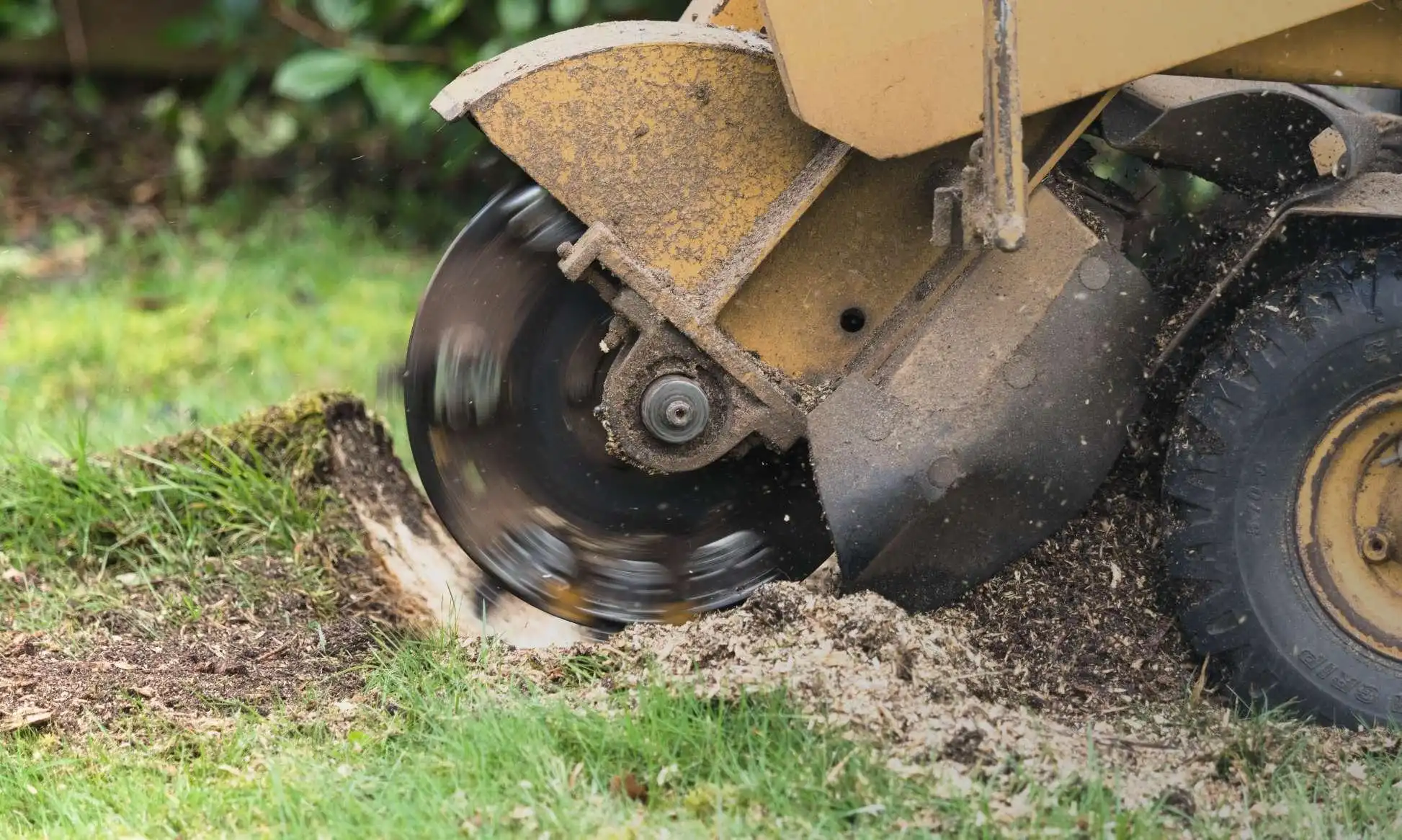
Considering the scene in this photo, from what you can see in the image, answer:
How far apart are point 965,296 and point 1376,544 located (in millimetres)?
924

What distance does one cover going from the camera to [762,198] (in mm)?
3100

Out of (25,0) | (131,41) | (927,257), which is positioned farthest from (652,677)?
(131,41)

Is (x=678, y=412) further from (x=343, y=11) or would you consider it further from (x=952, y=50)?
(x=343, y=11)

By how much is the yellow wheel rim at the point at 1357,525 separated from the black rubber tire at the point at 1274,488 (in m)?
0.02

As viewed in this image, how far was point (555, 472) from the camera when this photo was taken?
338 cm

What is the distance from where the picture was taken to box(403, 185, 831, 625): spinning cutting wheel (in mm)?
3295

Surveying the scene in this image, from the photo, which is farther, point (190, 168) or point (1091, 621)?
point (190, 168)

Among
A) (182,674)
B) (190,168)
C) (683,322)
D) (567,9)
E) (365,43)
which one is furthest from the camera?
(190,168)

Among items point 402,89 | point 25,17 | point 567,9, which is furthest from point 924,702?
point 25,17

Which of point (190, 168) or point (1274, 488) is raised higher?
point (1274, 488)

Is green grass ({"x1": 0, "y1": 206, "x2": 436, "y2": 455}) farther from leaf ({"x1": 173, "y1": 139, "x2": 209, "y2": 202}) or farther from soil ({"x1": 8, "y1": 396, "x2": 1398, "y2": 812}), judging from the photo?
soil ({"x1": 8, "y1": 396, "x2": 1398, "y2": 812})

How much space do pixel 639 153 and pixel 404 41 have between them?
11.7 ft

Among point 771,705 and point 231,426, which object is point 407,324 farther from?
point 771,705

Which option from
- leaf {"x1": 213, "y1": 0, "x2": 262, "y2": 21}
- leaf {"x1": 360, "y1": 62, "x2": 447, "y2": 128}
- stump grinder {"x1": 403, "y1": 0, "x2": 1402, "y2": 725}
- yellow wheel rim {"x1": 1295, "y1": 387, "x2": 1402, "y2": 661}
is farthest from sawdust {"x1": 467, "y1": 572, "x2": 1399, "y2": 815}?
leaf {"x1": 213, "y1": 0, "x2": 262, "y2": 21}
